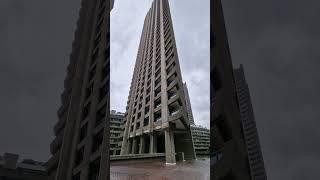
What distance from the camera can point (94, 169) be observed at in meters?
21.0

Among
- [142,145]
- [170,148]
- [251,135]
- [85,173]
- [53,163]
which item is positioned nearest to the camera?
[170,148]

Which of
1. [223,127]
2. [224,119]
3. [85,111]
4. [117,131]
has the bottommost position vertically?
[117,131]

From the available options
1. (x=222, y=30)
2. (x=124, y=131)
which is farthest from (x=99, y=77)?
(x=124, y=131)

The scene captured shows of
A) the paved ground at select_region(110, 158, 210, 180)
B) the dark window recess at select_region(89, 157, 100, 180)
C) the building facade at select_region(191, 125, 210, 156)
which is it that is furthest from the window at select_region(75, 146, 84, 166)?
the building facade at select_region(191, 125, 210, 156)

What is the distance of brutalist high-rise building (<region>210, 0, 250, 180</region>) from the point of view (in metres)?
13.6

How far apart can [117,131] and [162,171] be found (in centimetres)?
644

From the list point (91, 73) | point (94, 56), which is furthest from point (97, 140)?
point (94, 56)

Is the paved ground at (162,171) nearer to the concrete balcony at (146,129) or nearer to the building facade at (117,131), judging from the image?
the concrete balcony at (146,129)

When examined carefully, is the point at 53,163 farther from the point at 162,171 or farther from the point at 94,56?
the point at 162,171

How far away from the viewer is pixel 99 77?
85.5ft

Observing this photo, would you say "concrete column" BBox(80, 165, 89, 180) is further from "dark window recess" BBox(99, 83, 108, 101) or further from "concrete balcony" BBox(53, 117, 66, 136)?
"concrete balcony" BBox(53, 117, 66, 136)

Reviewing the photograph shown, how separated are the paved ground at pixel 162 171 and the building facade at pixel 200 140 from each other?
0.26 metres

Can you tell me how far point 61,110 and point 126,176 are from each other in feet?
115

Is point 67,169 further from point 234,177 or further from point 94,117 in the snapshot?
point 234,177
